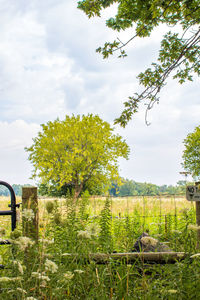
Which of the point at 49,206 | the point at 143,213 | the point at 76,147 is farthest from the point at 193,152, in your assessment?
the point at 49,206

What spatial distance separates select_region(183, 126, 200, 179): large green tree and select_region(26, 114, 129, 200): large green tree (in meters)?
7.40

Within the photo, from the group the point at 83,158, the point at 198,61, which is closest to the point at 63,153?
the point at 83,158

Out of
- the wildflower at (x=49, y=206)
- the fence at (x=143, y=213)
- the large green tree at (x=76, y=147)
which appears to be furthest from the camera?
the large green tree at (x=76, y=147)

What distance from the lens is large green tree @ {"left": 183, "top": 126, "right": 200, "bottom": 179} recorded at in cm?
2688

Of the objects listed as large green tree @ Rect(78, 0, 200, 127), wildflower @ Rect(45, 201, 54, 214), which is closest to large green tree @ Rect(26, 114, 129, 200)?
large green tree @ Rect(78, 0, 200, 127)

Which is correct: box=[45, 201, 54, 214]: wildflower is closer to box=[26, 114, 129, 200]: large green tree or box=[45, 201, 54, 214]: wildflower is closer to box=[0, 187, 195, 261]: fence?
box=[0, 187, 195, 261]: fence

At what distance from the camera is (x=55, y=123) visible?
23828 millimetres

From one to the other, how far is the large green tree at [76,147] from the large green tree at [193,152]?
740 centimetres

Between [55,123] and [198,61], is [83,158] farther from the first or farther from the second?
[198,61]

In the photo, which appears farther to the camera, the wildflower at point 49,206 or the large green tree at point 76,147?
the large green tree at point 76,147

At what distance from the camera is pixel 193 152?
89.9 feet

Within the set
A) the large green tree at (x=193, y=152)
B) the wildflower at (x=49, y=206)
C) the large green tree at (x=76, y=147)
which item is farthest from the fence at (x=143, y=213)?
the large green tree at (x=193, y=152)

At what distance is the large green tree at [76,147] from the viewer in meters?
22.9

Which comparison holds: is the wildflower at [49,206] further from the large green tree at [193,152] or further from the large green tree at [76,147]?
the large green tree at [193,152]
